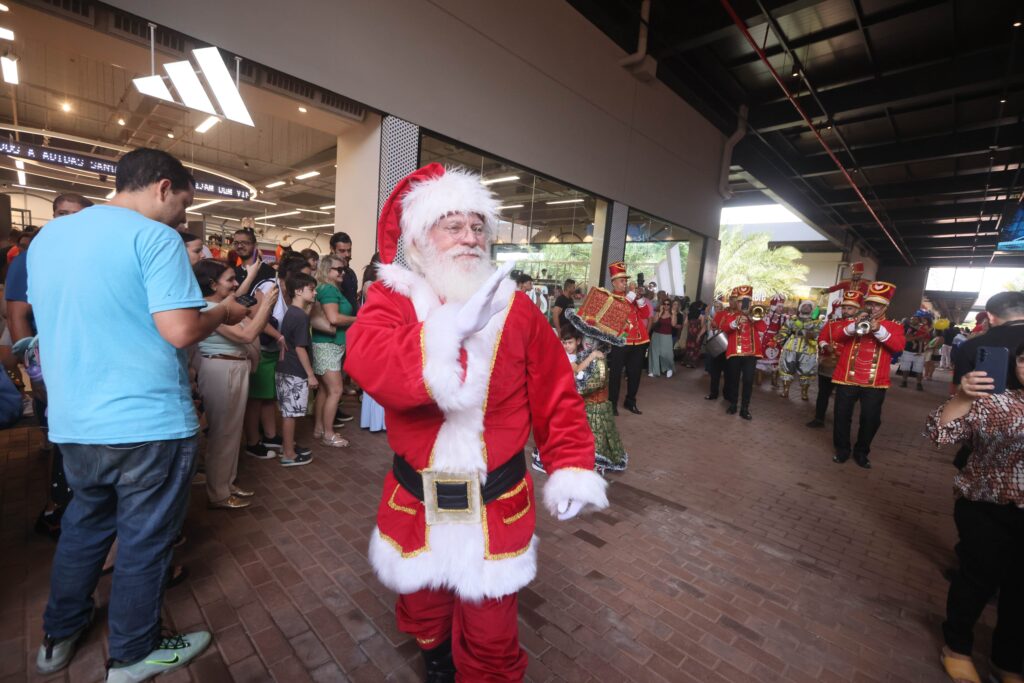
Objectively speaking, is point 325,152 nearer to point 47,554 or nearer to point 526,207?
point 526,207

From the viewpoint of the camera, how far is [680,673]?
6.87ft

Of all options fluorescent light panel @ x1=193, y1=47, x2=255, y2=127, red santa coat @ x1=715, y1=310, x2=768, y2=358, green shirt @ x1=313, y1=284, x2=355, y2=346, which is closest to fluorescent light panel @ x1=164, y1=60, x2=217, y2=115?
fluorescent light panel @ x1=193, y1=47, x2=255, y2=127

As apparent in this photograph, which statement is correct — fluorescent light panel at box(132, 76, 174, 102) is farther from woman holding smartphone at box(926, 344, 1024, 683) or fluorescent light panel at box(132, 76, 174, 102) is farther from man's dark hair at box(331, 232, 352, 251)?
woman holding smartphone at box(926, 344, 1024, 683)

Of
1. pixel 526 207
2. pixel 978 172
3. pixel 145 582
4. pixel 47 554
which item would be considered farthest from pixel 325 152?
pixel 978 172

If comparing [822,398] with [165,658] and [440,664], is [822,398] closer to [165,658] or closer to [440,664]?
[440,664]

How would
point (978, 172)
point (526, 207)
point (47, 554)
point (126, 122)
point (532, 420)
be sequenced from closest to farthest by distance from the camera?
point (532, 420), point (47, 554), point (526, 207), point (126, 122), point (978, 172)

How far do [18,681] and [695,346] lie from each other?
12966 mm

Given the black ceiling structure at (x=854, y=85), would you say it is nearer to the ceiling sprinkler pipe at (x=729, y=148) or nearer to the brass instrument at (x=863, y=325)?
the ceiling sprinkler pipe at (x=729, y=148)

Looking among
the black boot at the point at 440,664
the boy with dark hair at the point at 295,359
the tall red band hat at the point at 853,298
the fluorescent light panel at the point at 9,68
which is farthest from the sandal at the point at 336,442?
the fluorescent light panel at the point at 9,68

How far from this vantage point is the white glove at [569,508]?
1521 millimetres

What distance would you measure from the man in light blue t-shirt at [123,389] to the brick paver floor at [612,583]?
1.29ft

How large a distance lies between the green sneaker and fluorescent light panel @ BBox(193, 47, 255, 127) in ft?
16.1

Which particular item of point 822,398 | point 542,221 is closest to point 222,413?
point 542,221

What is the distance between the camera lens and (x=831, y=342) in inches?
229
